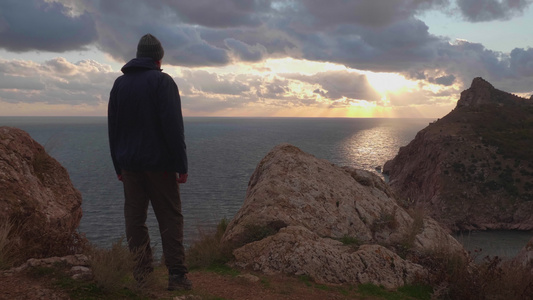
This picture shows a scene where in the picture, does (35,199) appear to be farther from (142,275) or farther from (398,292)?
(398,292)

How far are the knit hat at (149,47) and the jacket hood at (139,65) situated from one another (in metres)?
0.07

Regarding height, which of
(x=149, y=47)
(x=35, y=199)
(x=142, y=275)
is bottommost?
(x=142, y=275)

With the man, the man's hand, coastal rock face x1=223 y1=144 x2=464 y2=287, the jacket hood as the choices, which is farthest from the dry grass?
the jacket hood

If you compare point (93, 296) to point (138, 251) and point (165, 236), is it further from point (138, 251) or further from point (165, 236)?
point (165, 236)

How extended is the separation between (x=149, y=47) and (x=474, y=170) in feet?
255

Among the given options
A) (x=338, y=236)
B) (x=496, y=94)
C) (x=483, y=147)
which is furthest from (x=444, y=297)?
(x=496, y=94)

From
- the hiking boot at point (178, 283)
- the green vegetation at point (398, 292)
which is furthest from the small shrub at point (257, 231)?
the hiking boot at point (178, 283)

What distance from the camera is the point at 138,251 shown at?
14.6 ft

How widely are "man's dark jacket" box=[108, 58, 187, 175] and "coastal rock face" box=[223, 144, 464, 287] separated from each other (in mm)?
2849

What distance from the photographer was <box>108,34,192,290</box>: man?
4.32 m

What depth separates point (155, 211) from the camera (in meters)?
4.55

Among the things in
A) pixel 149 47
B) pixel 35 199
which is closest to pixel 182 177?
pixel 149 47

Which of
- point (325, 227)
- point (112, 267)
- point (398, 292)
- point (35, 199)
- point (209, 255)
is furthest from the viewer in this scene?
point (325, 227)

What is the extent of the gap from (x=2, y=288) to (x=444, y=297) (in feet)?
19.0
